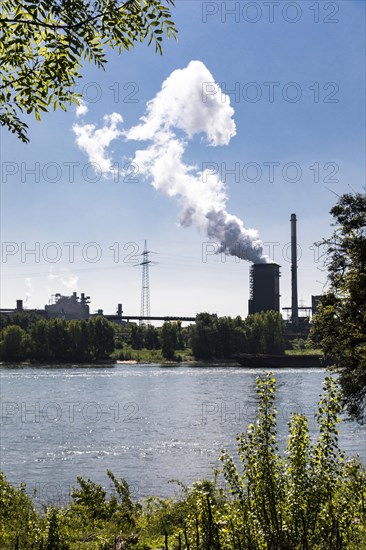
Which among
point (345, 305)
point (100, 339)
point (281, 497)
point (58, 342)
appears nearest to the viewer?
point (281, 497)

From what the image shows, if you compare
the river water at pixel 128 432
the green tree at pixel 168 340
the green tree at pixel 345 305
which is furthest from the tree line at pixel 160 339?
the green tree at pixel 345 305

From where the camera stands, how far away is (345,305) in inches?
950

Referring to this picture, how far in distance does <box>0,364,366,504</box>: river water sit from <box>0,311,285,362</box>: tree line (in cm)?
7865

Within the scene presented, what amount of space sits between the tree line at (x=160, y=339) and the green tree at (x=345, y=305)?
136 meters

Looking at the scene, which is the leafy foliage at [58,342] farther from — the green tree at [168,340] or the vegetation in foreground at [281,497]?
the vegetation in foreground at [281,497]

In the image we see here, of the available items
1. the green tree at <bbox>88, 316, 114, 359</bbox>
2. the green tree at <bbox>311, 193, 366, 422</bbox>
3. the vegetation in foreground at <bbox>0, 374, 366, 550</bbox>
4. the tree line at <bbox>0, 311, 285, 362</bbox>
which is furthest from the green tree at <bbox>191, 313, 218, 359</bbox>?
the vegetation in foreground at <bbox>0, 374, 366, 550</bbox>

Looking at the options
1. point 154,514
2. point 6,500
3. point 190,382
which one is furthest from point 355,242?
point 190,382

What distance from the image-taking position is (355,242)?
2450 cm

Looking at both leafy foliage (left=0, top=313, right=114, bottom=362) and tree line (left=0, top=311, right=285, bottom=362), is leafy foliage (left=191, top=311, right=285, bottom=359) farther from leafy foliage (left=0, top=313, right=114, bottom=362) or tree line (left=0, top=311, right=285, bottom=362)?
leafy foliage (left=0, top=313, right=114, bottom=362)

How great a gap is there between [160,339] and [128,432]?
124 meters

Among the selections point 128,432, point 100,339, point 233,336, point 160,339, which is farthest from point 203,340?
point 128,432

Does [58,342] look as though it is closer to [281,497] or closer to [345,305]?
[345,305]

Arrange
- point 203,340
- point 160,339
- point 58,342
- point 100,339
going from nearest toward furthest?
point 58,342
point 100,339
point 203,340
point 160,339

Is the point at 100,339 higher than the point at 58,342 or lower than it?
higher
